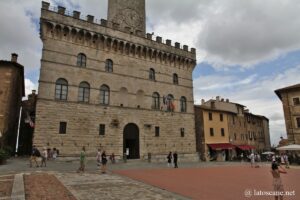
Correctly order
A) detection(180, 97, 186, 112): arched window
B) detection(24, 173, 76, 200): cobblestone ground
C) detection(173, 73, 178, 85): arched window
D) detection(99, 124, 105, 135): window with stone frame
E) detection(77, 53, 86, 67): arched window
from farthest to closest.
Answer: detection(173, 73, 178, 85): arched window
detection(180, 97, 186, 112): arched window
detection(77, 53, 86, 67): arched window
detection(99, 124, 105, 135): window with stone frame
detection(24, 173, 76, 200): cobblestone ground

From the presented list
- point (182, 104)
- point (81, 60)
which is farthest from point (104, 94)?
point (182, 104)

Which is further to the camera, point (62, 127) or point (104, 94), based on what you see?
point (104, 94)

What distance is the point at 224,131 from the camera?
37.4 meters

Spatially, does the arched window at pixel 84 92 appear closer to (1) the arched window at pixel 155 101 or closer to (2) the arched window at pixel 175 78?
(1) the arched window at pixel 155 101

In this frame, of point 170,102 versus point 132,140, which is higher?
point 170,102

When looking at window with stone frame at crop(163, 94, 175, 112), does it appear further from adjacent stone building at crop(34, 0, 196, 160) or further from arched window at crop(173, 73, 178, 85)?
arched window at crop(173, 73, 178, 85)

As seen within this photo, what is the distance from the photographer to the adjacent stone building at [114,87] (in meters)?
22.5

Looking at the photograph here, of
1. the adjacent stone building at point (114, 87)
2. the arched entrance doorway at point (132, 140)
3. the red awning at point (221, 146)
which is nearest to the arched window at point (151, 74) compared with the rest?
the adjacent stone building at point (114, 87)

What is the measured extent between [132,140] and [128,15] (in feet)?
52.2

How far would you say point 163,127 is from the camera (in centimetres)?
2878

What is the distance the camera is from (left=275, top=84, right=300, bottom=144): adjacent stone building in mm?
32531

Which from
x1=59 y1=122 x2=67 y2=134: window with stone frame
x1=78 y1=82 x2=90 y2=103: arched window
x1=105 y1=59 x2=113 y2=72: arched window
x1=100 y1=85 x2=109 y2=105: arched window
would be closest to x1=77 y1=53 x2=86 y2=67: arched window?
x1=78 y1=82 x2=90 y2=103: arched window

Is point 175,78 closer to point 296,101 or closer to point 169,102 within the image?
point 169,102

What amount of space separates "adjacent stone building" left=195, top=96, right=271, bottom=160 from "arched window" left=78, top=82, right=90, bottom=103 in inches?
697
